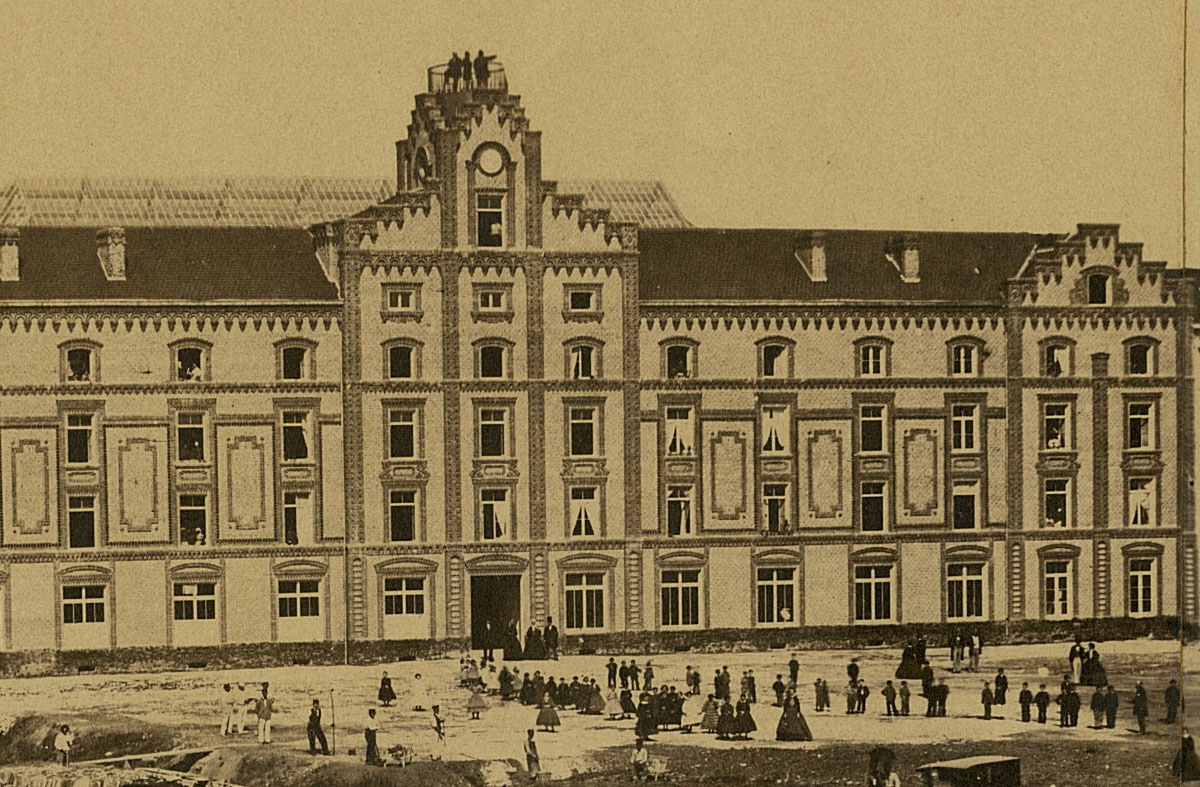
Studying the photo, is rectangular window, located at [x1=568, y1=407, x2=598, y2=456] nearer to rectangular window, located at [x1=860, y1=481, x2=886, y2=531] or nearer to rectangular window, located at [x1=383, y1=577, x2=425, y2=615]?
rectangular window, located at [x1=383, y1=577, x2=425, y2=615]

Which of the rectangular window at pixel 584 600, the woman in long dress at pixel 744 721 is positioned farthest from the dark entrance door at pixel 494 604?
the woman in long dress at pixel 744 721

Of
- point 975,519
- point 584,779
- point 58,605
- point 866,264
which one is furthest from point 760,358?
point 58,605

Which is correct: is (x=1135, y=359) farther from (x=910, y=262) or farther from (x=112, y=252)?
(x=112, y=252)

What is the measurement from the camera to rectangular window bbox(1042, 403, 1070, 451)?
35.7m

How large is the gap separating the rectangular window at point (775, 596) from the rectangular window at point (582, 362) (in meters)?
4.67

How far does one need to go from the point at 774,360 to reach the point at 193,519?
34.5ft

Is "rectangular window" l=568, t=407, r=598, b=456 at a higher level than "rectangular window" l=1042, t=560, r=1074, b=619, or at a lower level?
higher

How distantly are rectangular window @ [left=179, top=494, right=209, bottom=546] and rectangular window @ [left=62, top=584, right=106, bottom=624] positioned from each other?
161cm

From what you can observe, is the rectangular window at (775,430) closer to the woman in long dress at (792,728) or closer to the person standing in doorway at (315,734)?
the woman in long dress at (792,728)

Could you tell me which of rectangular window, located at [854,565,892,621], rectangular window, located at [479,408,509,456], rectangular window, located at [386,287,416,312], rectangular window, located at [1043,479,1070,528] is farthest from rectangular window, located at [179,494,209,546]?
rectangular window, located at [1043,479,1070,528]

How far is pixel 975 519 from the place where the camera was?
3550 cm

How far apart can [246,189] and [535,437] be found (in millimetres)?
6564

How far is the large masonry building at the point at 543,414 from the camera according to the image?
32.8m

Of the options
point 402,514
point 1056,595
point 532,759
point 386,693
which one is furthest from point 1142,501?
point 386,693
